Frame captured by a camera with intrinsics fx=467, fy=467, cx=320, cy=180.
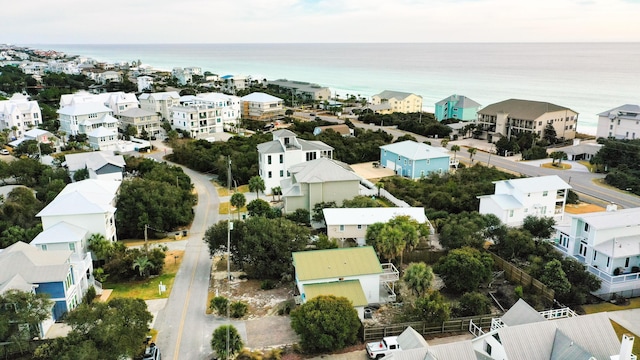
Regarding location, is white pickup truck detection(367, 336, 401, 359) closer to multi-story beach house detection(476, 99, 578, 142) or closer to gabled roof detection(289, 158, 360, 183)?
gabled roof detection(289, 158, 360, 183)

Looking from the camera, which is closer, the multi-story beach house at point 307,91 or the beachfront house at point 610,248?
the beachfront house at point 610,248

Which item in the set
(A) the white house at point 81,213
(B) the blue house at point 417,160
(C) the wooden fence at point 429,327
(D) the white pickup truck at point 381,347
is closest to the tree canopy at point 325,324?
(C) the wooden fence at point 429,327

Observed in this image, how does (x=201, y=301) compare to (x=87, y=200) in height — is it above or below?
below

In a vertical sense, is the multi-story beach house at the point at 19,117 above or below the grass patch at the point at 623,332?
above

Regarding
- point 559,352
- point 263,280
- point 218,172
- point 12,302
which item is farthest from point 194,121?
point 559,352

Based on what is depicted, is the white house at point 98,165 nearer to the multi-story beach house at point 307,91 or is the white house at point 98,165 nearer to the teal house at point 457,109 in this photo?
the teal house at point 457,109

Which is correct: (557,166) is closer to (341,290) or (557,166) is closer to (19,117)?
(341,290)

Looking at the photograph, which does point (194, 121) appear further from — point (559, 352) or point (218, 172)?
point (559, 352)

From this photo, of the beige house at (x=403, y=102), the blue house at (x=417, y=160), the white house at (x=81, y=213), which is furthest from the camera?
the beige house at (x=403, y=102)
